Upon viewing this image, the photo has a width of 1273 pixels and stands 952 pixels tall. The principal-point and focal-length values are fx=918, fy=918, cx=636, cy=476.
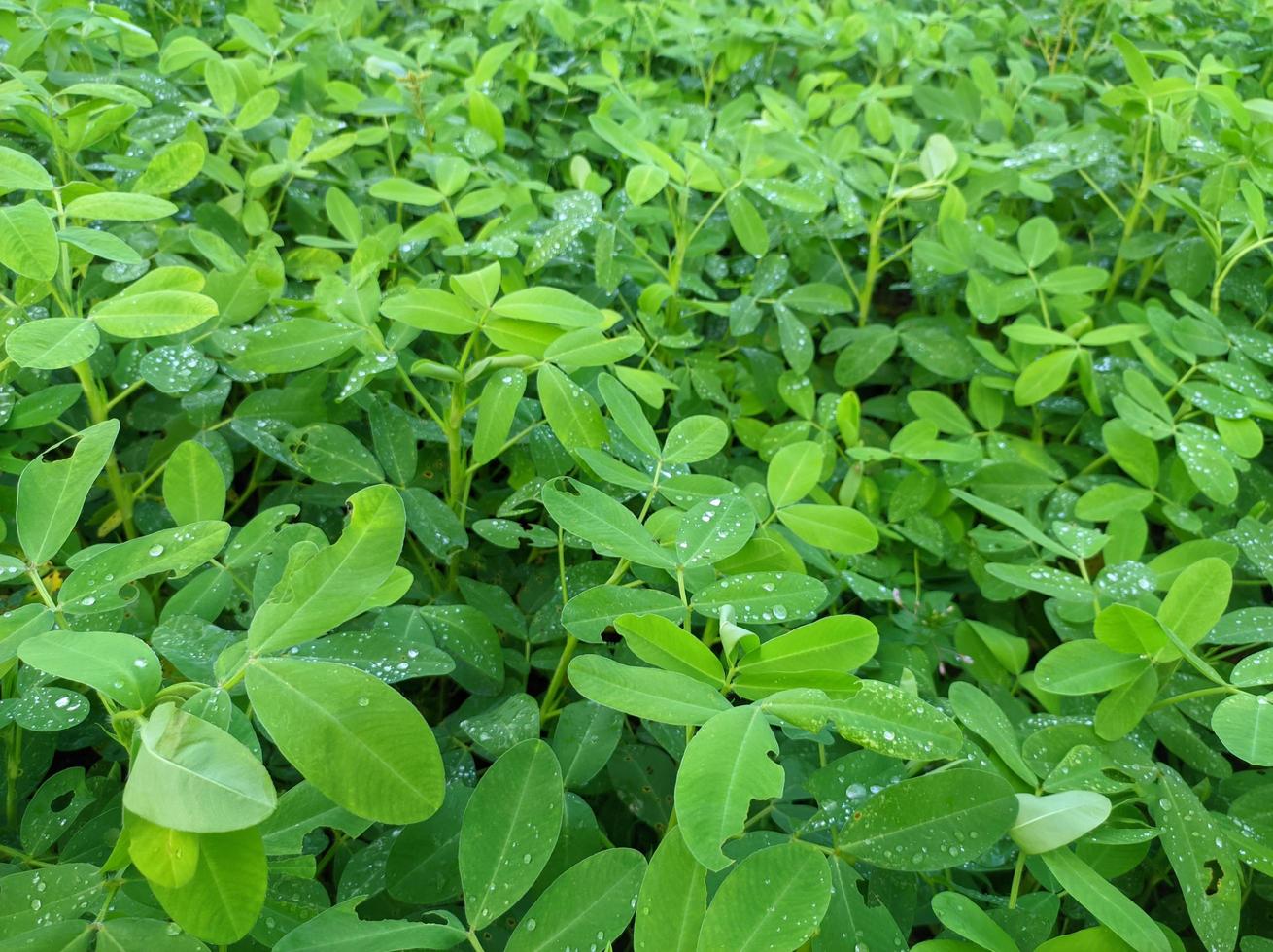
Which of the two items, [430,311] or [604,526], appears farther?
[430,311]

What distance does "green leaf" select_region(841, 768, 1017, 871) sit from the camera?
2.72 feet

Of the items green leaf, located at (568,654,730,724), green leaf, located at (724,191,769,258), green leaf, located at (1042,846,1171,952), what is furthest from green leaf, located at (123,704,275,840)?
green leaf, located at (724,191,769,258)

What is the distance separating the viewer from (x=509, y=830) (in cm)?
83

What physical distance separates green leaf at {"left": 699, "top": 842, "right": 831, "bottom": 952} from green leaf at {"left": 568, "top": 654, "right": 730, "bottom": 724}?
128 mm

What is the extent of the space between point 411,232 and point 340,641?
2.95 ft

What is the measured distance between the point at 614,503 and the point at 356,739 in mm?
437

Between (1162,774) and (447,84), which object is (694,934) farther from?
(447,84)

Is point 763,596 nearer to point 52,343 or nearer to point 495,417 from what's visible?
point 495,417

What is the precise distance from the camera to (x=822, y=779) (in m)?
0.94

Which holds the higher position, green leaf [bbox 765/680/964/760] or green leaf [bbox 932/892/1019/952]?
green leaf [bbox 765/680/964/760]

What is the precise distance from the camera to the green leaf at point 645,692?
2.59 feet

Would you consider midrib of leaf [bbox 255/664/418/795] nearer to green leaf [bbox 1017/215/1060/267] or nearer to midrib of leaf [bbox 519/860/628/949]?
midrib of leaf [bbox 519/860/628/949]

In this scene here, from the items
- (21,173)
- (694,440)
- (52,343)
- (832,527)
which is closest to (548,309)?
(694,440)

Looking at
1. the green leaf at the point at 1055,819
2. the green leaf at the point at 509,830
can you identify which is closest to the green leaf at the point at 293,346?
the green leaf at the point at 509,830
